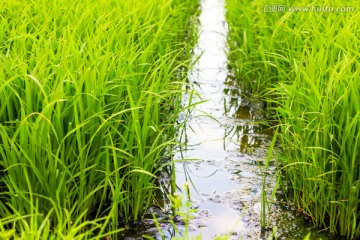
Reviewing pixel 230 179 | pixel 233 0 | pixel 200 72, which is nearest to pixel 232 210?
pixel 230 179

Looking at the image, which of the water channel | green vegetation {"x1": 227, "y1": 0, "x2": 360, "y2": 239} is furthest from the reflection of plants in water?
green vegetation {"x1": 227, "y1": 0, "x2": 360, "y2": 239}

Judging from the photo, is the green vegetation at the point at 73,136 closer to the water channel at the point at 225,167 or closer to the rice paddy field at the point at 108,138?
the rice paddy field at the point at 108,138

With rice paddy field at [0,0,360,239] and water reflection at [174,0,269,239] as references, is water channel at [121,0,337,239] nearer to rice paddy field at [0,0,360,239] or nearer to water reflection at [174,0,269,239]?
water reflection at [174,0,269,239]

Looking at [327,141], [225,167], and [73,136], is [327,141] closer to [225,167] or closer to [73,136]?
[225,167]

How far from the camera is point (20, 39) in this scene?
3.05m

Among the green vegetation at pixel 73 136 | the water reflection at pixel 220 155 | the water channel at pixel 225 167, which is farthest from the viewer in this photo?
the water reflection at pixel 220 155

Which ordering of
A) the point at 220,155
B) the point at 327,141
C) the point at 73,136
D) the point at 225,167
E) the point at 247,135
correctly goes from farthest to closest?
1. the point at 247,135
2. the point at 220,155
3. the point at 225,167
4. the point at 327,141
5. the point at 73,136

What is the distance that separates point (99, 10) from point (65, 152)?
1.47 meters

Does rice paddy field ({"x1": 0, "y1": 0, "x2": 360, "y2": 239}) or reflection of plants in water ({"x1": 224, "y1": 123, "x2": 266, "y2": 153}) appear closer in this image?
rice paddy field ({"x1": 0, "y1": 0, "x2": 360, "y2": 239})

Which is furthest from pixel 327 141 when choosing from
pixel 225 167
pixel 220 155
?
pixel 220 155

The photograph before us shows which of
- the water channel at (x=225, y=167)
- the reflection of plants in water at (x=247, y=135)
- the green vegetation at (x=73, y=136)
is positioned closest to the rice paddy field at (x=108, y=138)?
the green vegetation at (x=73, y=136)

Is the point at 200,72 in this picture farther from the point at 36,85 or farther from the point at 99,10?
the point at 36,85

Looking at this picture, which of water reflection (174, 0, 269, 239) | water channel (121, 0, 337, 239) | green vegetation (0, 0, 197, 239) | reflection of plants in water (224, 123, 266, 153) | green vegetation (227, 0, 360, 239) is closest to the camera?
green vegetation (0, 0, 197, 239)

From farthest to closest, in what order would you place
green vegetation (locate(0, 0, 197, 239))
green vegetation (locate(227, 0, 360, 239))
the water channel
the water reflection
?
1. the water reflection
2. the water channel
3. green vegetation (locate(227, 0, 360, 239))
4. green vegetation (locate(0, 0, 197, 239))
